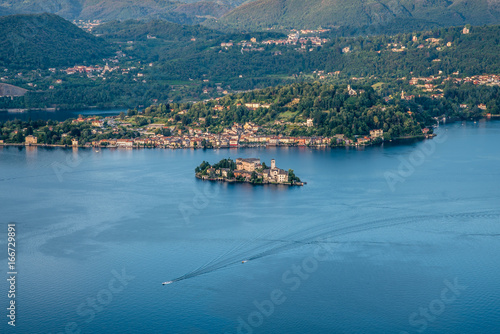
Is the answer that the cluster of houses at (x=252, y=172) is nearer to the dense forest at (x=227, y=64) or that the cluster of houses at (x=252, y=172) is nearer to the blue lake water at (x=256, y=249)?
the blue lake water at (x=256, y=249)

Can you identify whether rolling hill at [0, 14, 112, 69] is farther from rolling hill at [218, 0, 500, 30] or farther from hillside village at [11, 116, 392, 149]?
rolling hill at [218, 0, 500, 30]

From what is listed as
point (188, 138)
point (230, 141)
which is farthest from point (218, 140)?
point (188, 138)

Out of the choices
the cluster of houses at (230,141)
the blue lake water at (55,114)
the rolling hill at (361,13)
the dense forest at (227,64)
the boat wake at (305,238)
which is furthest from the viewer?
the rolling hill at (361,13)

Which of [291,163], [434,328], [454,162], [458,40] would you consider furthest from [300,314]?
[458,40]

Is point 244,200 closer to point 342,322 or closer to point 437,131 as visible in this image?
point 342,322

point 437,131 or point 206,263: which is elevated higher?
point 437,131

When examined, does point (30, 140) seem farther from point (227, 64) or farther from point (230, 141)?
point (227, 64)

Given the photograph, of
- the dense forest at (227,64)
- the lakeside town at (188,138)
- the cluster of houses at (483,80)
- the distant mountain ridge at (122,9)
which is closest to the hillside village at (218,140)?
the lakeside town at (188,138)

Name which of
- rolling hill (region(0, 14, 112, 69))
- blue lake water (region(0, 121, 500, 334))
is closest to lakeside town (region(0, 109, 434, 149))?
blue lake water (region(0, 121, 500, 334))
